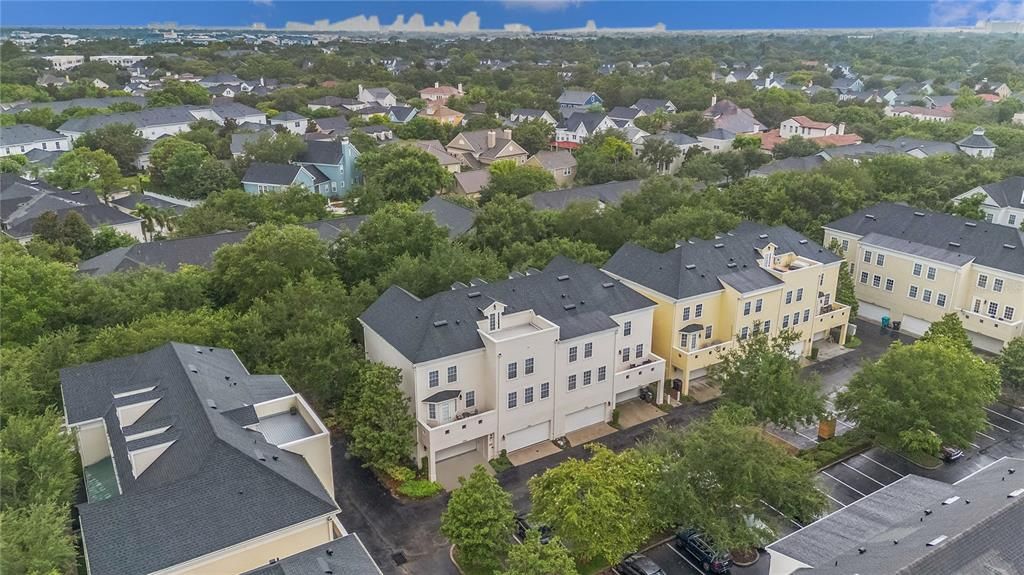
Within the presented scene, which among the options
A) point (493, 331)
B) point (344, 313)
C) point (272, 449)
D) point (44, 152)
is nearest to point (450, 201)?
point (344, 313)

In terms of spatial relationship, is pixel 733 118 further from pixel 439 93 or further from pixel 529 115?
pixel 439 93

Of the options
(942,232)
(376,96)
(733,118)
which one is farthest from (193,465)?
(376,96)

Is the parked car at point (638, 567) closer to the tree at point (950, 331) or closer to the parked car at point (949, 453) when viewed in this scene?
the parked car at point (949, 453)

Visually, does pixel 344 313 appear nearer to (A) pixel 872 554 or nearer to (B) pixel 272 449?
(B) pixel 272 449


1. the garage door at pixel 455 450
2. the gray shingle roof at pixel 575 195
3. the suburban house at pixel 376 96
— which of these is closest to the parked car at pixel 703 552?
the garage door at pixel 455 450

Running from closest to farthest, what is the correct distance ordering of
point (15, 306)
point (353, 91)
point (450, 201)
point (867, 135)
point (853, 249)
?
1. point (15, 306)
2. point (853, 249)
3. point (450, 201)
4. point (867, 135)
5. point (353, 91)
